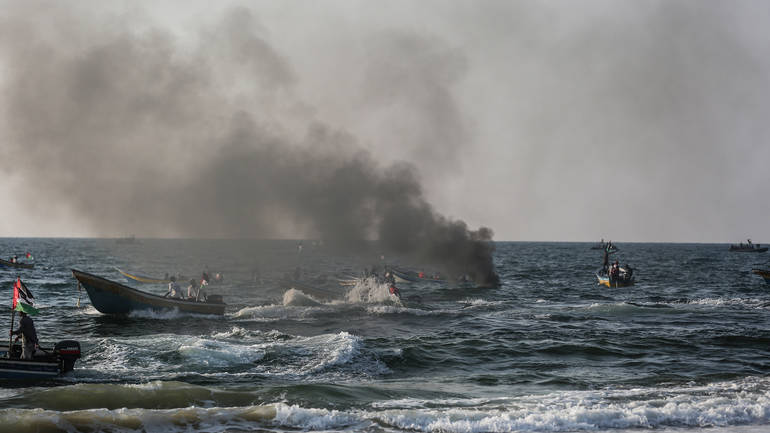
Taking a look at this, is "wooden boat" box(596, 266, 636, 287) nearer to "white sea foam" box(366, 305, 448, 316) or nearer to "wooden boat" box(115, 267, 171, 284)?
"white sea foam" box(366, 305, 448, 316)

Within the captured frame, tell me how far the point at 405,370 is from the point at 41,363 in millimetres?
11307

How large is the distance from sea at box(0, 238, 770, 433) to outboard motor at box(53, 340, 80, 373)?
0.98ft

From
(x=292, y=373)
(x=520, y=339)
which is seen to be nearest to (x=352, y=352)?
(x=292, y=373)

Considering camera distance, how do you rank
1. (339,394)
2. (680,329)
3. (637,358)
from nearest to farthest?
(339,394)
(637,358)
(680,329)

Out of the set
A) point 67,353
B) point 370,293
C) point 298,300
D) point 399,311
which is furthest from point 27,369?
point 370,293

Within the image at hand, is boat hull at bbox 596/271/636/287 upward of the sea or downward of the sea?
upward

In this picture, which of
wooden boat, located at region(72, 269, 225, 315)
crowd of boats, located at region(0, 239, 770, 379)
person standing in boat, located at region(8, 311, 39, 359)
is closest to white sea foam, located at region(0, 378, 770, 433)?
crowd of boats, located at region(0, 239, 770, 379)

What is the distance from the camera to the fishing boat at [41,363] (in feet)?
56.2

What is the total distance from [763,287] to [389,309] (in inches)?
1567

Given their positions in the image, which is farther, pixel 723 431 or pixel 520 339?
pixel 520 339

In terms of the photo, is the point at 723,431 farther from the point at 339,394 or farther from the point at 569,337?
the point at 569,337

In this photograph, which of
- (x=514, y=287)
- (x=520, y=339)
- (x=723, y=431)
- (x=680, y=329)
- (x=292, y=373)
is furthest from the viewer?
(x=514, y=287)

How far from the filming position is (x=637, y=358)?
866 inches

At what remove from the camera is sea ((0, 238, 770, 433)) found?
14320 millimetres
